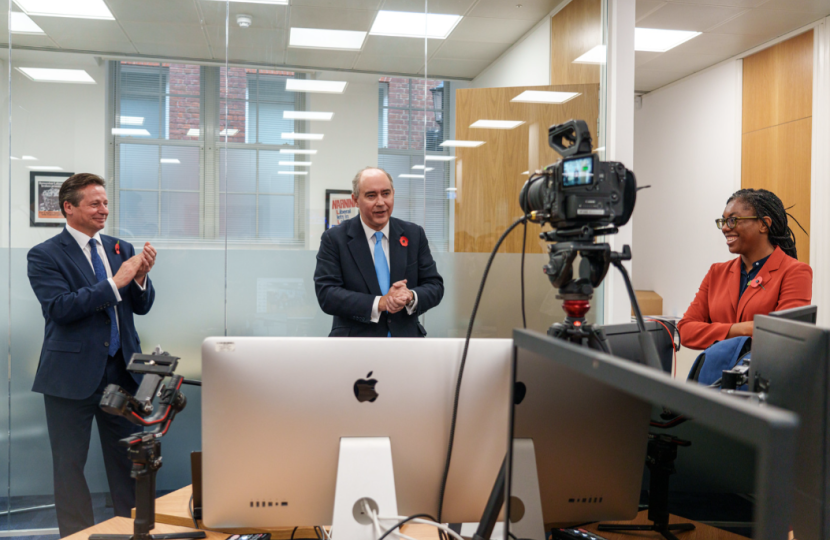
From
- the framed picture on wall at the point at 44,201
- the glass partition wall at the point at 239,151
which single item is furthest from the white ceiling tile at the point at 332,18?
the framed picture on wall at the point at 44,201

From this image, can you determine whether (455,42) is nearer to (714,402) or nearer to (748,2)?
(748,2)

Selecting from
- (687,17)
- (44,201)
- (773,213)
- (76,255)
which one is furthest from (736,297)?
(44,201)

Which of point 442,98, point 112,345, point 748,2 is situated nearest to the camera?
point 112,345

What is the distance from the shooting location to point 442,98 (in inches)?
136

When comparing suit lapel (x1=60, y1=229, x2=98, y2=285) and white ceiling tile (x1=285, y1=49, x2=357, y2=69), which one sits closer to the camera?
suit lapel (x1=60, y1=229, x2=98, y2=285)

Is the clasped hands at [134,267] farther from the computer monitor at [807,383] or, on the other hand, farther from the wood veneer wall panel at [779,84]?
the wood veneer wall panel at [779,84]

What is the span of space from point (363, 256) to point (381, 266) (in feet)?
0.35

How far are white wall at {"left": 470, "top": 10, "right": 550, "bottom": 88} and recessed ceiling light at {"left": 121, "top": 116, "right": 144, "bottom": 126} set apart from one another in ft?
6.86

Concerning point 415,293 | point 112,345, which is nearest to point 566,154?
point 415,293

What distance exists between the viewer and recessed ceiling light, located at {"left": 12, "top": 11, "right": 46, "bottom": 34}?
304 centimetres

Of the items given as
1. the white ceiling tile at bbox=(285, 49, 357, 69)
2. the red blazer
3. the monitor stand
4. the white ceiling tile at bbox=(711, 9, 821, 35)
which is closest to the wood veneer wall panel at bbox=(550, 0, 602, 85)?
the white ceiling tile at bbox=(285, 49, 357, 69)

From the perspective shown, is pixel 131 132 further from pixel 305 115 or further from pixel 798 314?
pixel 798 314

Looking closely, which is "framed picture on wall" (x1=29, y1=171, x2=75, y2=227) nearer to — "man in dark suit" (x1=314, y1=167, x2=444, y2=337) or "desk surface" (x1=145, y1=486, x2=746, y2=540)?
"man in dark suit" (x1=314, y1=167, x2=444, y2=337)

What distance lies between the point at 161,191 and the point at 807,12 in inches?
184
